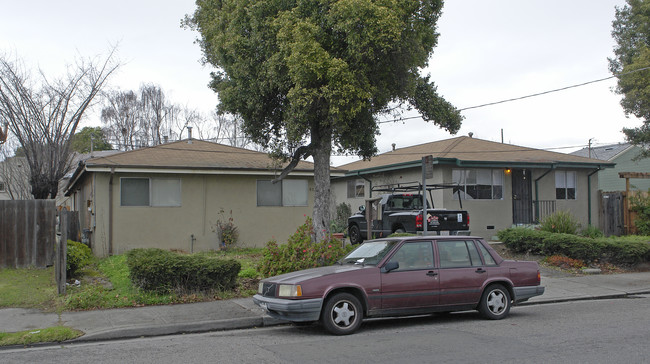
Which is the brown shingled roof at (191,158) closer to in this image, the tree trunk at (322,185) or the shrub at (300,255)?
the tree trunk at (322,185)

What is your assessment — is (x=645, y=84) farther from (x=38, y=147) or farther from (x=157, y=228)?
(x=38, y=147)

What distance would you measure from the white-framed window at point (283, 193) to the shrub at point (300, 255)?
742cm

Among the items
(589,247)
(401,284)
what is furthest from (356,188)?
(401,284)

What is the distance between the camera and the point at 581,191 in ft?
76.5

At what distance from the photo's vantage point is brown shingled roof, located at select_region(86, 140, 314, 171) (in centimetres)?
1702

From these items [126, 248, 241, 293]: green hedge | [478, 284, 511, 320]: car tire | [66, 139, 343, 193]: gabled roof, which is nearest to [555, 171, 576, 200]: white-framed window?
[66, 139, 343, 193]: gabled roof

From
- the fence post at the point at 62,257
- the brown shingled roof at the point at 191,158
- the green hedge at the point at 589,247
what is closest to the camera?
the fence post at the point at 62,257

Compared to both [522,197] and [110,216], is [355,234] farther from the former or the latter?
[110,216]

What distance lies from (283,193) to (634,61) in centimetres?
1521

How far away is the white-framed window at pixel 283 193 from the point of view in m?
19.0

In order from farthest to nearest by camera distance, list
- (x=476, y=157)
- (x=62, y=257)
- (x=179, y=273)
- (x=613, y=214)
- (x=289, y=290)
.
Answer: (x=613, y=214) < (x=476, y=157) < (x=179, y=273) < (x=62, y=257) < (x=289, y=290)

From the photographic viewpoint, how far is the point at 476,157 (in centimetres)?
2139

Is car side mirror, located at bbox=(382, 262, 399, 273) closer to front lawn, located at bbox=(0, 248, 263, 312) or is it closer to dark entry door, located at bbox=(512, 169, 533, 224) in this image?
front lawn, located at bbox=(0, 248, 263, 312)

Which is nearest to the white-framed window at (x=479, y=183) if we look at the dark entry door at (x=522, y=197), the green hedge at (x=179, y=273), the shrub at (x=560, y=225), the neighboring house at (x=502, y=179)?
the neighboring house at (x=502, y=179)
